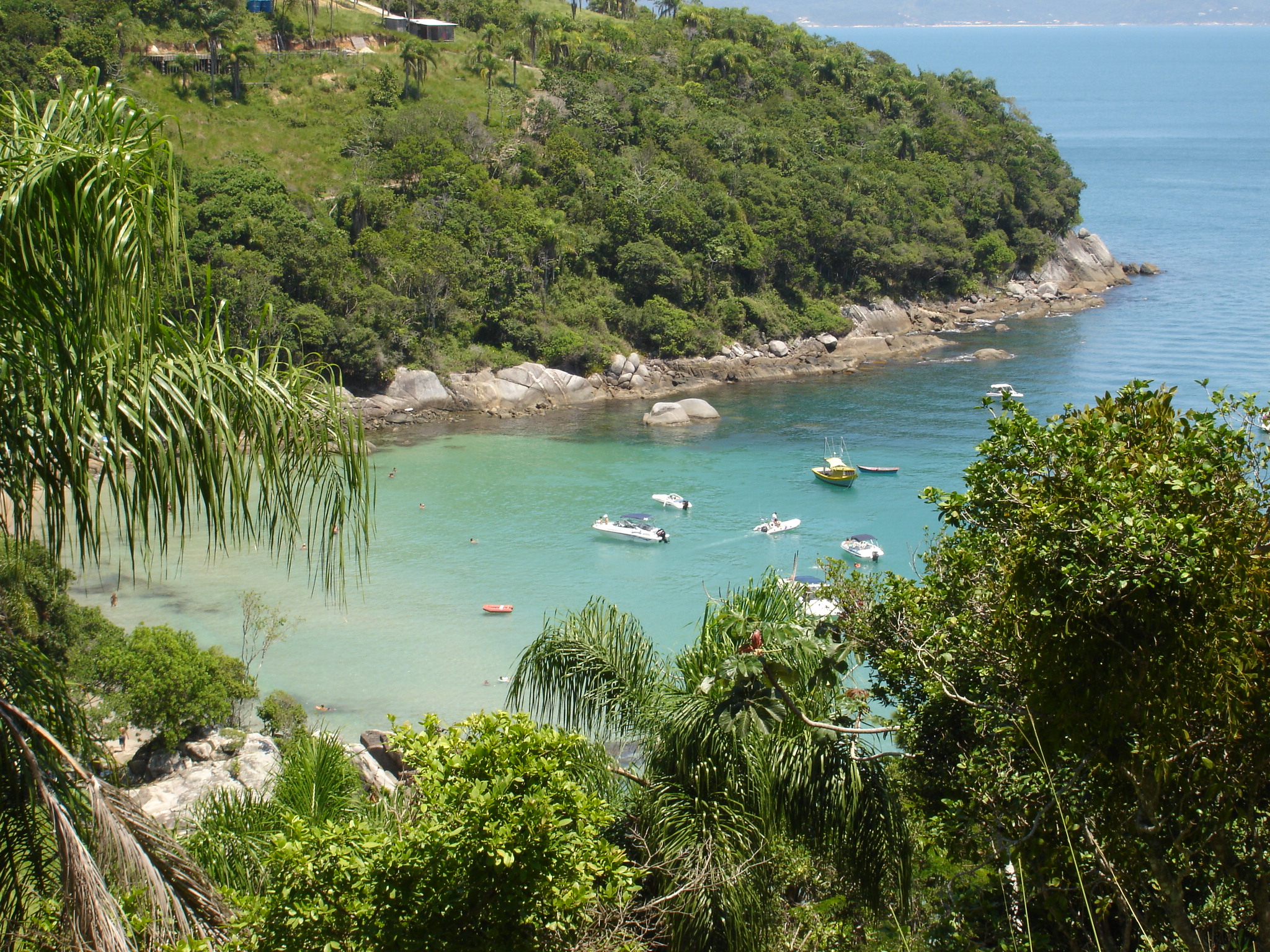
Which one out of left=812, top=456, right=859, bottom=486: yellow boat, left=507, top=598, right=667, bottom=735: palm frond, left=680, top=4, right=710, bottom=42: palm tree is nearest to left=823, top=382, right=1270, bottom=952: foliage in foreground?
left=507, top=598, right=667, bottom=735: palm frond

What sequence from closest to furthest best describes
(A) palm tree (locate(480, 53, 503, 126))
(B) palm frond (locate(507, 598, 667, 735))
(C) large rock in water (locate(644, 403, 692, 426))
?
(B) palm frond (locate(507, 598, 667, 735)) < (C) large rock in water (locate(644, 403, 692, 426)) < (A) palm tree (locate(480, 53, 503, 126))

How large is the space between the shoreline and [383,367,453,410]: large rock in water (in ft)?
0.12

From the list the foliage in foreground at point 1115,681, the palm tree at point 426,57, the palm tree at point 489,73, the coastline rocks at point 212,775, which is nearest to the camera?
the foliage in foreground at point 1115,681

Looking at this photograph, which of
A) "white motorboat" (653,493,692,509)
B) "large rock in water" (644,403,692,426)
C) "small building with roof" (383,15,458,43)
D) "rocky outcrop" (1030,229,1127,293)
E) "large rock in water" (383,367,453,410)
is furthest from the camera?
"rocky outcrop" (1030,229,1127,293)

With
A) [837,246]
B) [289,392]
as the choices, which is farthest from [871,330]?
[289,392]

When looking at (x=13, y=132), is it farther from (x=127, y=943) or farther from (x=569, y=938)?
(x=569, y=938)

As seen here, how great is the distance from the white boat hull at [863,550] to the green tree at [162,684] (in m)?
16.4

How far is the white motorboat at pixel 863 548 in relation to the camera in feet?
90.5

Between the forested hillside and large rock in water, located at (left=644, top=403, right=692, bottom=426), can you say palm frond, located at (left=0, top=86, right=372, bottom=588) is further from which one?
large rock in water, located at (left=644, top=403, right=692, bottom=426)

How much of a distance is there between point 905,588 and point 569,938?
3.51m

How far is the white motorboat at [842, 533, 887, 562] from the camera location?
2758 cm

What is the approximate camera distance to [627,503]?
106 ft

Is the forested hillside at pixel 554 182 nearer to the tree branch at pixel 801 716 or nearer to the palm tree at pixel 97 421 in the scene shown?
the tree branch at pixel 801 716

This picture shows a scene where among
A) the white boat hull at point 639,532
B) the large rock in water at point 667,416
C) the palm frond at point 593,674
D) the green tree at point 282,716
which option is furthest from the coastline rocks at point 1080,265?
the palm frond at point 593,674
